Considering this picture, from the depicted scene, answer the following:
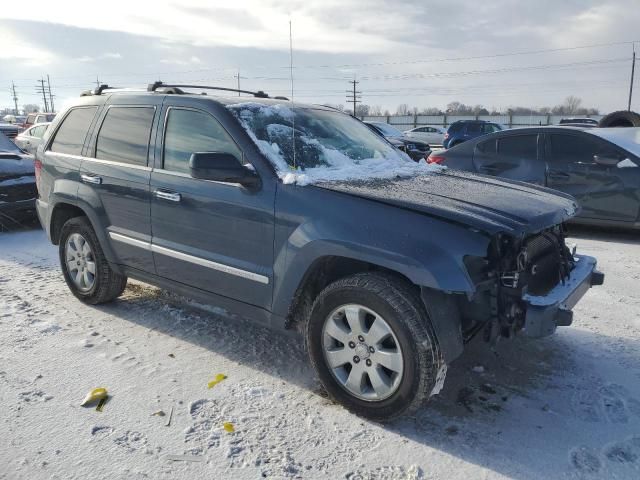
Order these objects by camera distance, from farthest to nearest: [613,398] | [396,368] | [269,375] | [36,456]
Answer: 1. [269,375]
2. [613,398]
3. [396,368]
4. [36,456]

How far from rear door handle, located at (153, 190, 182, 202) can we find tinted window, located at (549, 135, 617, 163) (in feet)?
18.4

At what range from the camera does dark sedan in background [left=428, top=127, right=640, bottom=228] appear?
22.2ft

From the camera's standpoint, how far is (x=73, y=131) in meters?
4.72

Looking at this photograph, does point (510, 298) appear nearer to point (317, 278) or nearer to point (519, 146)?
point (317, 278)

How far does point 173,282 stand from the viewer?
392 centimetres

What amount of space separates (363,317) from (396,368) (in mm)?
316

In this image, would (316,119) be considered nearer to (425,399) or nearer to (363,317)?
(363,317)

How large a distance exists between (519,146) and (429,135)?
24.6m

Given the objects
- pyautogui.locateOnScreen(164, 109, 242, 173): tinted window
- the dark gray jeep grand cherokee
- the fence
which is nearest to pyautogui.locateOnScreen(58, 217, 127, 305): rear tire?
the dark gray jeep grand cherokee

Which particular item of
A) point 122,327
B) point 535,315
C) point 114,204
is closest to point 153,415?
point 122,327

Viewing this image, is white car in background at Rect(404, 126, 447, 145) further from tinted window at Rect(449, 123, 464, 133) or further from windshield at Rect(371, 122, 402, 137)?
windshield at Rect(371, 122, 402, 137)

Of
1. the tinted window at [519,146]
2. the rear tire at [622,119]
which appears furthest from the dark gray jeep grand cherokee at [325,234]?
the rear tire at [622,119]

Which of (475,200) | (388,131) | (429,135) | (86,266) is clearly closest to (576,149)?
(475,200)

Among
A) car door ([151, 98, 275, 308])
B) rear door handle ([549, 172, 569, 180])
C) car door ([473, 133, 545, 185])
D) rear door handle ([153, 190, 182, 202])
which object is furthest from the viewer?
car door ([473, 133, 545, 185])
